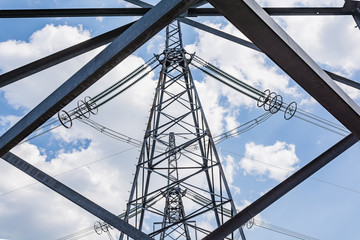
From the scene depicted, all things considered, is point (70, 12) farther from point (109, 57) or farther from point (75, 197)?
point (75, 197)

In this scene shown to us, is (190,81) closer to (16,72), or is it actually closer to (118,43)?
(16,72)

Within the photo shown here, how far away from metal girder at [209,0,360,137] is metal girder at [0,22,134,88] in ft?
5.52

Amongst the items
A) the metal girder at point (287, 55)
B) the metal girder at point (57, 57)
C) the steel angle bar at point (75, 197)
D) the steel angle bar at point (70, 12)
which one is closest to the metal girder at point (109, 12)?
the steel angle bar at point (70, 12)

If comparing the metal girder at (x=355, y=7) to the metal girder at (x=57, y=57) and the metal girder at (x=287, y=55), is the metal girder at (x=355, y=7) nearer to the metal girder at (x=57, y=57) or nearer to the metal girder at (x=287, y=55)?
the metal girder at (x=287, y=55)

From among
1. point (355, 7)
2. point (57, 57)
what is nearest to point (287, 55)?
point (355, 7)

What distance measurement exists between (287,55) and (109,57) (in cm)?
140

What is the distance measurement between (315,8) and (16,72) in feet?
12.8


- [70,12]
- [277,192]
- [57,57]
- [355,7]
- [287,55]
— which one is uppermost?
[70,12]

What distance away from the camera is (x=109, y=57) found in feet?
7.75

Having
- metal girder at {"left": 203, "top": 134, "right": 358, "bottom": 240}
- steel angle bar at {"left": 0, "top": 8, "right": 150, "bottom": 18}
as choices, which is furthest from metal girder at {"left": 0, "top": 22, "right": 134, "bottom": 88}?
metal girder at {"left": 203, "top": 134, "right": 358, "bottom": 240}

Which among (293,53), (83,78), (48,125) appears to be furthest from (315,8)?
(48,125)

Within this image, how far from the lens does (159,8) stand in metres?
2.27

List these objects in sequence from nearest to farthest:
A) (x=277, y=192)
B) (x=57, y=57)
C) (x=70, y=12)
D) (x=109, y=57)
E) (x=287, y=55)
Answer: (x=287, y=55)
(x=109, y=57)
(x=57, y=57)
(x=70, y=12)
(x=277, y=192)

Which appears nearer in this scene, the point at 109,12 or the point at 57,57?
the point at 57,57
